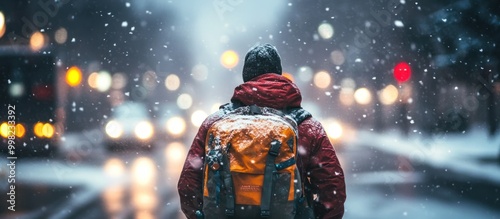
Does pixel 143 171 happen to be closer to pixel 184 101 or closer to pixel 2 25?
pixel 2 25

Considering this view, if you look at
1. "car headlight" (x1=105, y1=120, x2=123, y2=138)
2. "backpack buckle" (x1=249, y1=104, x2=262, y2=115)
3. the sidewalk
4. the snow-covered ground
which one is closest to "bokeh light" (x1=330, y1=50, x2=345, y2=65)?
the sidewalk

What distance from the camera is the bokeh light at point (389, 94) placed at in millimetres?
40406

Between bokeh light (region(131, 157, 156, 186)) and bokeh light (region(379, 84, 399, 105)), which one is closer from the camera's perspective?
bokeh light (region(131, 157, 156, 186))

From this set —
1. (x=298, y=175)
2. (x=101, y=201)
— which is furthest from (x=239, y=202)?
(x=101, y=201)

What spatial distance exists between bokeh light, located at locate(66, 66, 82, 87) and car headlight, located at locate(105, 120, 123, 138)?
274 cm

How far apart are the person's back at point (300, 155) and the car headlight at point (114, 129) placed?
21.6 meters

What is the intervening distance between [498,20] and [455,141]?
1045cm

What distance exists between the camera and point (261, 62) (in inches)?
136

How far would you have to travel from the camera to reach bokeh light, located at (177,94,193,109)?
40.1m

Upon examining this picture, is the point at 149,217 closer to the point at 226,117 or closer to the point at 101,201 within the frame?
the point at 101,201

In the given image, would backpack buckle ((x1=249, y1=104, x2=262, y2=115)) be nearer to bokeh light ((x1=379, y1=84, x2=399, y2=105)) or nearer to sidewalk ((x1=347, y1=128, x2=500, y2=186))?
sidewalk ((x1=347, y1=128, x2=500, y2=186))

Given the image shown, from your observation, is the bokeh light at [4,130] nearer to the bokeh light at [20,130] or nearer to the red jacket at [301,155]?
the bokeh light at [20,130]

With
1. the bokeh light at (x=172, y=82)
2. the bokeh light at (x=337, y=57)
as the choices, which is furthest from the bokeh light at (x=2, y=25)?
the bokeh light at (x=337, y=57)

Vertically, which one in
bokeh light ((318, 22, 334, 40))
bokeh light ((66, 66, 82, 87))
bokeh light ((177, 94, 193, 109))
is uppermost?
bokeh light ((318, 22, 334, 40))
